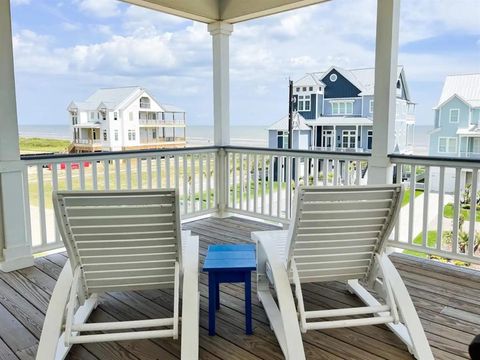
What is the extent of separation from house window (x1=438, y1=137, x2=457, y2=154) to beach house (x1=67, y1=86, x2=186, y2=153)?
116 inches

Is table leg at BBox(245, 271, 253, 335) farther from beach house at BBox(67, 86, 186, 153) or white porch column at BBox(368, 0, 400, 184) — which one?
beach house at BBox(67, 86, 186, 153)

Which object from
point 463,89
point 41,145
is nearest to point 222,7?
Answer: point 41,145

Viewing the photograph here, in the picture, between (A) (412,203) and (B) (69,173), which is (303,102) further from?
(B) (69,173)

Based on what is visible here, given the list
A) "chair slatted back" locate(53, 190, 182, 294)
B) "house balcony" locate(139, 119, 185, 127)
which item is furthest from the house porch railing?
"chair slatted back" locate(53, 190, 182, 294)

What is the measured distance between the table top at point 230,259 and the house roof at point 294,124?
2446 mm

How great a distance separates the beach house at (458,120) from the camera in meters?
3.55

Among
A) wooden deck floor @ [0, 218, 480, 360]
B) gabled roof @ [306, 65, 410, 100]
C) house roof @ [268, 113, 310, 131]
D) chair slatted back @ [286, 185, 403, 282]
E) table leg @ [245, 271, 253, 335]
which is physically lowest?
wooden deck floor @ [0, 218, 480, 360]

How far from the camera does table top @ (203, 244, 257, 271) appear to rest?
2.30m

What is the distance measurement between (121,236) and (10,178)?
77.7 inches

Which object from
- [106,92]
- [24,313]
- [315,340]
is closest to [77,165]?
[106,92]

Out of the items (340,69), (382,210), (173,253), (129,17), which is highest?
(129,17)

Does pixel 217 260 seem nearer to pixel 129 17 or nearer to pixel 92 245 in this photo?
pixel 92 245

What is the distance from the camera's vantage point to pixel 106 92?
4613 millimetres

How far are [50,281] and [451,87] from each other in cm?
413
